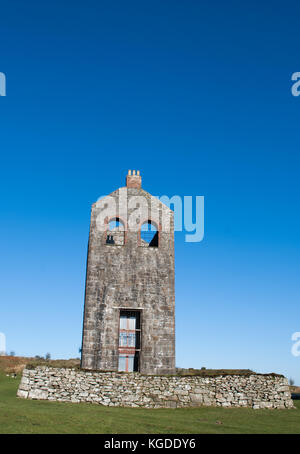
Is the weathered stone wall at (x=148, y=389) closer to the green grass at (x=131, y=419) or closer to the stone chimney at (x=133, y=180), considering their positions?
the green grass at (x=131, y=419)

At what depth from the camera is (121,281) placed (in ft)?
83.5

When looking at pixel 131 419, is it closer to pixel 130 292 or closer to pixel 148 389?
pixel 148 389

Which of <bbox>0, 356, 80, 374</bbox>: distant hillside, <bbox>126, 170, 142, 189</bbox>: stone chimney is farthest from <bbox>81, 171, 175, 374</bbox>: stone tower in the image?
<bbox>0, 356, 80, 374</bbox>: distant hillside

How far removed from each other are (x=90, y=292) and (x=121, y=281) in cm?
206

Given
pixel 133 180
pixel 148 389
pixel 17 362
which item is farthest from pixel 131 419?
pixel 17 362

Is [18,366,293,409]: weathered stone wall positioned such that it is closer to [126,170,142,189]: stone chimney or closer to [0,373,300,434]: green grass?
[0,373,300,434]: green grass

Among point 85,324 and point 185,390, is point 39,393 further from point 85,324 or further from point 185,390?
point 185,390

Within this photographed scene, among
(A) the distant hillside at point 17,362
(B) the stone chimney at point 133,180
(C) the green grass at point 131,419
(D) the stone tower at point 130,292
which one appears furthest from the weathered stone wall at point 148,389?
(B) the stone chimney at point 133,180

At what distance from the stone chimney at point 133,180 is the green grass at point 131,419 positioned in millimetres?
14655

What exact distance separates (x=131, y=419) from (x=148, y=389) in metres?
5.22

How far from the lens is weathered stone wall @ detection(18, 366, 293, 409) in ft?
67.8

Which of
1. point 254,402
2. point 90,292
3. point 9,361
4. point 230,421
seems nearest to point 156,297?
point 90,292

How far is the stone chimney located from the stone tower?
622mm

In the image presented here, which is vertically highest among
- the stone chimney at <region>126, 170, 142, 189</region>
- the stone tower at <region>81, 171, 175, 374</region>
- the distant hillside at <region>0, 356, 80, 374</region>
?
the stone chimney at <region>126, 170, 142, 189</region>
